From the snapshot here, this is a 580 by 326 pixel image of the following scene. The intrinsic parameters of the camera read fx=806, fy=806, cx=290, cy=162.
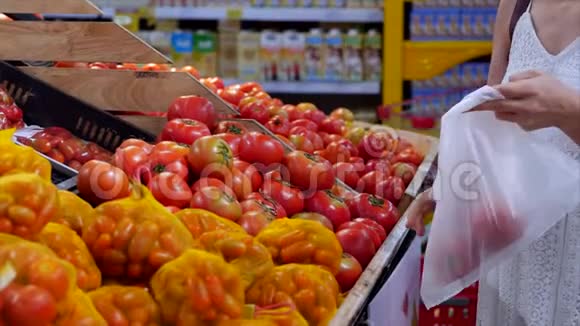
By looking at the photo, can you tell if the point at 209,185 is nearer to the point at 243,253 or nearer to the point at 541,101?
the point at 243,253

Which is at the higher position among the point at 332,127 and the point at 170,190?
the point at 170,190

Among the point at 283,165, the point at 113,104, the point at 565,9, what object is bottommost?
the point at 283,165

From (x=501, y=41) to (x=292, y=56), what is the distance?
323 cm

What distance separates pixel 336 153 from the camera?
258cm

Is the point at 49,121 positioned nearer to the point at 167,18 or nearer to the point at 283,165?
the point at 283,165

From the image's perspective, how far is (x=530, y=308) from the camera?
155 centimetres

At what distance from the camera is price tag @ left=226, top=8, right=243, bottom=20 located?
4805mm

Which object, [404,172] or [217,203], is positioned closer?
[217,203]

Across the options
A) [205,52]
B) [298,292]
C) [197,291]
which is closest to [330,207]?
[298,292]

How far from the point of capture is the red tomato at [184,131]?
7.02 feet

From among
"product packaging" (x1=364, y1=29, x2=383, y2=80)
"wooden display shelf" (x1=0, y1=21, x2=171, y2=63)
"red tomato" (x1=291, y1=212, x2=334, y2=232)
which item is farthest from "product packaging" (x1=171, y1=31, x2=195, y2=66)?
"red tomato" (x1=291, y1=212, x2=334, y2=232)

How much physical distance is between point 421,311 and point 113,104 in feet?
3.88

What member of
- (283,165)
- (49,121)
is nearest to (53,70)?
(49,121)

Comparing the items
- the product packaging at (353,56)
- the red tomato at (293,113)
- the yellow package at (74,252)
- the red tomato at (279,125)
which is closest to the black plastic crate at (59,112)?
the red tomato at (279,125)
